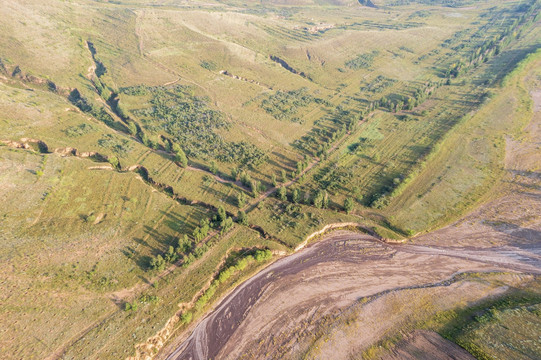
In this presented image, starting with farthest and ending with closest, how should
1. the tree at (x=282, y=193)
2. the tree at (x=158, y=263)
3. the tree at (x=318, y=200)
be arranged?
the tree at (x=282, y=193)
the tree at (x=318, y=200)
the tree at (x=158, y=263)

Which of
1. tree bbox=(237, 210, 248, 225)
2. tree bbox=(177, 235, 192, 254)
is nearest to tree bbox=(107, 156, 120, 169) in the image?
tree bbox=(177, 235, 192, 254)

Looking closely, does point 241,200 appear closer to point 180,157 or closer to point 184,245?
point 184,245

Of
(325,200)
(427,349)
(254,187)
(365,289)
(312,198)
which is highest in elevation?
(325,200)

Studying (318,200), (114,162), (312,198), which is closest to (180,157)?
(114,162)

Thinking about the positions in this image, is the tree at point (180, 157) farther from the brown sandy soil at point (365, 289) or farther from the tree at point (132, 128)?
the brown sandy soil at point (365, 289)

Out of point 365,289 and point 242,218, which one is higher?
point 242,218

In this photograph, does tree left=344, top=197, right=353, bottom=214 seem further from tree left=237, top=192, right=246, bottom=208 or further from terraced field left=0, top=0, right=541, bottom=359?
tree left=237, top=192, right=246, bottom=208

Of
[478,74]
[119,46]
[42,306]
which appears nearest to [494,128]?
[478,74]

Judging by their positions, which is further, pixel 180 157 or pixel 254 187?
pixel 180 157

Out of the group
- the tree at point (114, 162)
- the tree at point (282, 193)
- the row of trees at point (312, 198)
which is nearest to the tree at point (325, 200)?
the row of trees at point (312, 198)
